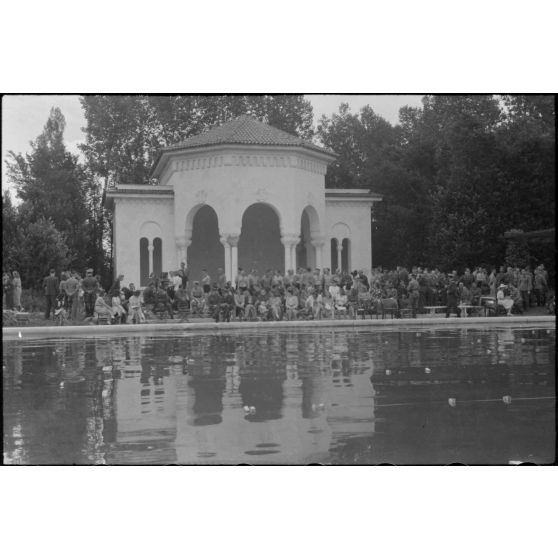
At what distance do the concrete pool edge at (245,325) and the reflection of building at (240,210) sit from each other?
29.9 ft

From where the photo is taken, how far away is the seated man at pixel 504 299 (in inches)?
1097

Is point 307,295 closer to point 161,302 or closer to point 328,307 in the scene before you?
point 328,307

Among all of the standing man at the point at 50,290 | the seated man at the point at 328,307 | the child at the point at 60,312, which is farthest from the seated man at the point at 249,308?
the standing man at the point at 50,290

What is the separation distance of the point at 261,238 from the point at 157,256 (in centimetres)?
477

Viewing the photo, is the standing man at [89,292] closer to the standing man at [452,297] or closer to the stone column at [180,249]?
the stone column at [180,249]

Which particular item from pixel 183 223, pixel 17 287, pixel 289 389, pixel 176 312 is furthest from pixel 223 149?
pixel 289 389

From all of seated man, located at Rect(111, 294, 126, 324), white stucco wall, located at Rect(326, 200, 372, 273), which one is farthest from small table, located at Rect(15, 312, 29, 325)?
white stucco wall, located at Rect(326, 200, 372, 273)

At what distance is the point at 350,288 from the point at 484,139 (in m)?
8.93

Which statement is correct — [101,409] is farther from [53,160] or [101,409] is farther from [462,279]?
[53,160]

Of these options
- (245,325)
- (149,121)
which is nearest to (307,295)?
(245,325)

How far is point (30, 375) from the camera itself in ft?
43.4

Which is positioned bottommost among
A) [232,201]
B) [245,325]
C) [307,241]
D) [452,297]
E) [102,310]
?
[245,325]

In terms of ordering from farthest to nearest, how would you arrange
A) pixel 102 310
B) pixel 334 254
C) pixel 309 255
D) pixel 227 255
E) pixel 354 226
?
pixel 334 254
pixel 354 226
pixel 309 255
pixel 227 255
pixel 102 310

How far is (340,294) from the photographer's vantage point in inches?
1121
